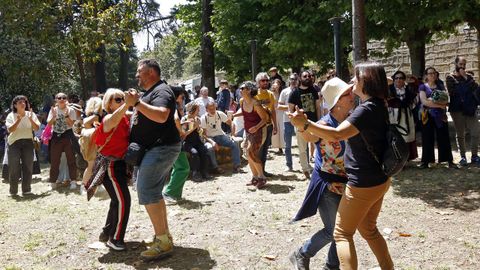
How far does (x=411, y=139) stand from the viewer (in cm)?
838

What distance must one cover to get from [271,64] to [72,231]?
11.6 meters

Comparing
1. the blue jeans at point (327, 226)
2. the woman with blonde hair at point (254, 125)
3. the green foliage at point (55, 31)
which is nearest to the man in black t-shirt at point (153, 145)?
the blue jeans at point (327, 226)

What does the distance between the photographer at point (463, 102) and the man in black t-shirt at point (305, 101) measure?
239 cm

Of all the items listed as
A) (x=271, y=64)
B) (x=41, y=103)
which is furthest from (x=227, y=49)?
(x=41, y=103)

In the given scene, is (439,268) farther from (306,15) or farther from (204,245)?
(306,15)

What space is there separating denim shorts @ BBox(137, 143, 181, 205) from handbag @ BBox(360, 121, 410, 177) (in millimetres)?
1961

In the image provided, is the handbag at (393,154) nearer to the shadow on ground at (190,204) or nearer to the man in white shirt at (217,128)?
the shadow on ground at (190,204)

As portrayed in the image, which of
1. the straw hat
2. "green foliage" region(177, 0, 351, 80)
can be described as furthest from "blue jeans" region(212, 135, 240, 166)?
the straw hat

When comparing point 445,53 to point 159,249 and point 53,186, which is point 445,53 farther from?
point 159,249

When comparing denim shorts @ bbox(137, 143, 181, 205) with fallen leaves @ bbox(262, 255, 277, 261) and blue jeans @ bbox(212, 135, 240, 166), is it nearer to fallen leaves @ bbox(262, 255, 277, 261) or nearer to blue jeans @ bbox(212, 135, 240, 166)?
fallen leaves @ bbox(262, 255, 277, 261)

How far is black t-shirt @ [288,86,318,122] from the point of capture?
312 inches

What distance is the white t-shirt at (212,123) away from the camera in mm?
9250

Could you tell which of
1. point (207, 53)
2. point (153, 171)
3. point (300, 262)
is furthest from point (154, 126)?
point (207, 53)

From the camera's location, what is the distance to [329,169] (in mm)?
3736
